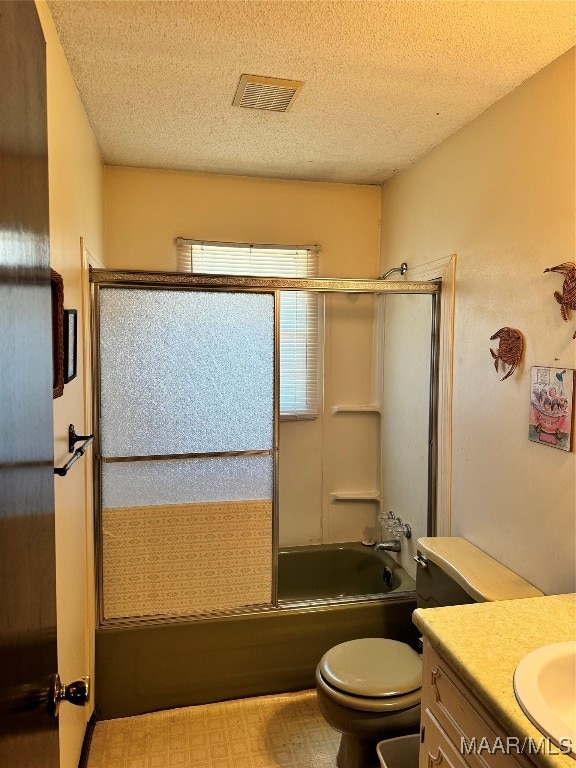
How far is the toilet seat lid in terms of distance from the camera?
5.90 ft

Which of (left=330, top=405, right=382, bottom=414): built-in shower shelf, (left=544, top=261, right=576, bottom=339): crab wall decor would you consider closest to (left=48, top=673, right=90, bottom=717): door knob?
(left=544, top=261, right=576, bottom=339): crab wall decor

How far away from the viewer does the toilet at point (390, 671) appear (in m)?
1.76

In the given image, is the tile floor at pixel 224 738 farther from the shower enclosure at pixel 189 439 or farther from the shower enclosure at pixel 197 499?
the shower enclosure at pixel 189 439

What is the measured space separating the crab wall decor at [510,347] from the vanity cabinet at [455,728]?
97 cm

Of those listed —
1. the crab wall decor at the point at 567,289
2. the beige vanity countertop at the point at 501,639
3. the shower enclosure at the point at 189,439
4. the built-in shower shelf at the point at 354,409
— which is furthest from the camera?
the built-in shower shelf at the point at 354,409

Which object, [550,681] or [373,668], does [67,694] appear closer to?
[550,681]

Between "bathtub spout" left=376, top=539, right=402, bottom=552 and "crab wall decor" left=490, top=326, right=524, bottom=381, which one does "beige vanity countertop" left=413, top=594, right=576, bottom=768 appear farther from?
"bathtub spout" left=376, top=539, right=402, bottom=552

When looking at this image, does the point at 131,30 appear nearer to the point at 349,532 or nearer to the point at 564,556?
the point at 564,556

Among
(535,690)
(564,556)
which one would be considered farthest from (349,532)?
(535,690)

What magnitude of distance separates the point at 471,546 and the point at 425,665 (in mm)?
796

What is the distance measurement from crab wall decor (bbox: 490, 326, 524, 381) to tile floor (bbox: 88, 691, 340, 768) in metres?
1.62

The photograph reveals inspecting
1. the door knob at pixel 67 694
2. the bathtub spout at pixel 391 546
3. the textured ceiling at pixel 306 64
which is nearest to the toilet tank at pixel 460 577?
the bathtub spout at pixel 391 546

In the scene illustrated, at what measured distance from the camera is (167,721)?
7.17 feet

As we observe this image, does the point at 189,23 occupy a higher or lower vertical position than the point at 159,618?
higher
